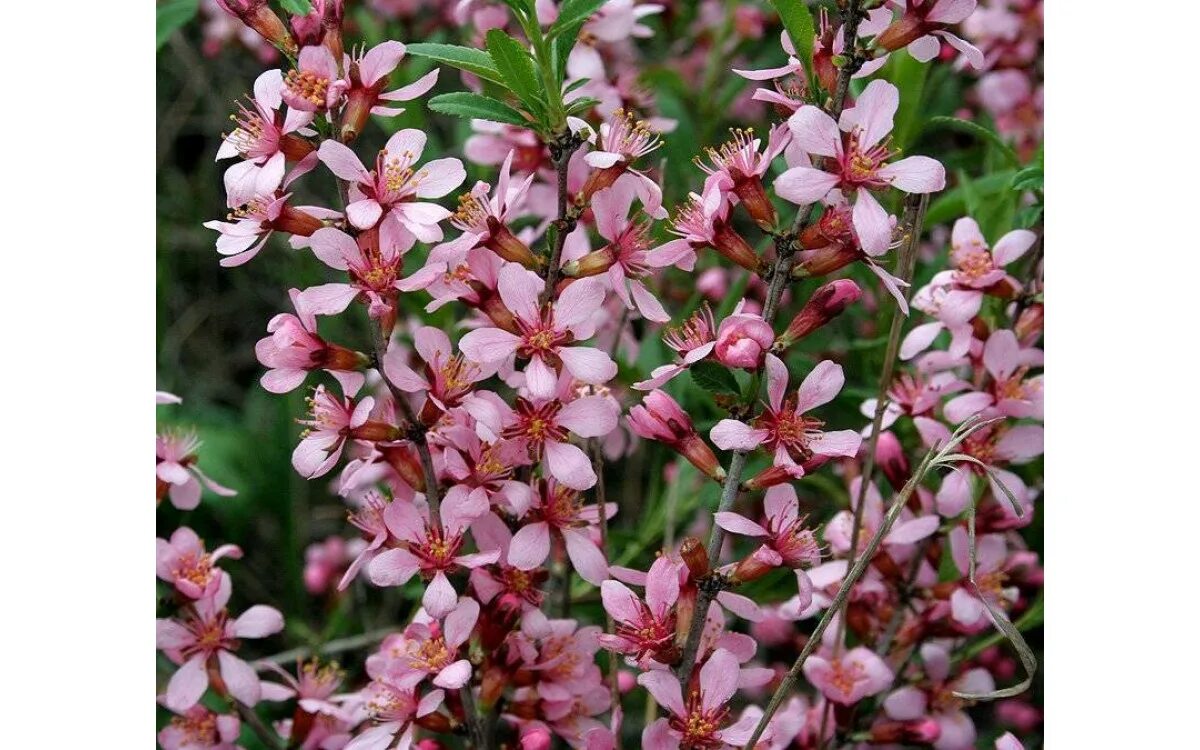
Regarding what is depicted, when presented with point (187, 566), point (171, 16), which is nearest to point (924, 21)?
point (187, 566)

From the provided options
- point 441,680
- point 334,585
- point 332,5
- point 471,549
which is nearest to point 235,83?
point 334,585

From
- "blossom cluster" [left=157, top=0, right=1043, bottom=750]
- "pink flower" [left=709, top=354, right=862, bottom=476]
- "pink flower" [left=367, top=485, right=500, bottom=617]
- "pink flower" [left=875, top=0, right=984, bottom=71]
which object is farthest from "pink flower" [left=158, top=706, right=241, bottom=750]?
"pink flower" [left=875, top=0, right=984, bottom=71]

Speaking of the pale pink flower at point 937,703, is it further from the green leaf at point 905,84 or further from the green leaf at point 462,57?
the green leaf at point 462,57

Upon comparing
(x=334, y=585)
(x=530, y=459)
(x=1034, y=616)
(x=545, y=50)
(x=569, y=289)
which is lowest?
(x=334, y=585)

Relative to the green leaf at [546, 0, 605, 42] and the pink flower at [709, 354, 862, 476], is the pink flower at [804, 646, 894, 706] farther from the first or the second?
the green leaf at [546, 0, 605, 42]

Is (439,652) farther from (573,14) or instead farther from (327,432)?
(573,14)

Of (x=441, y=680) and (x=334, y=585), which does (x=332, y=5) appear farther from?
(x=334, y=585)
